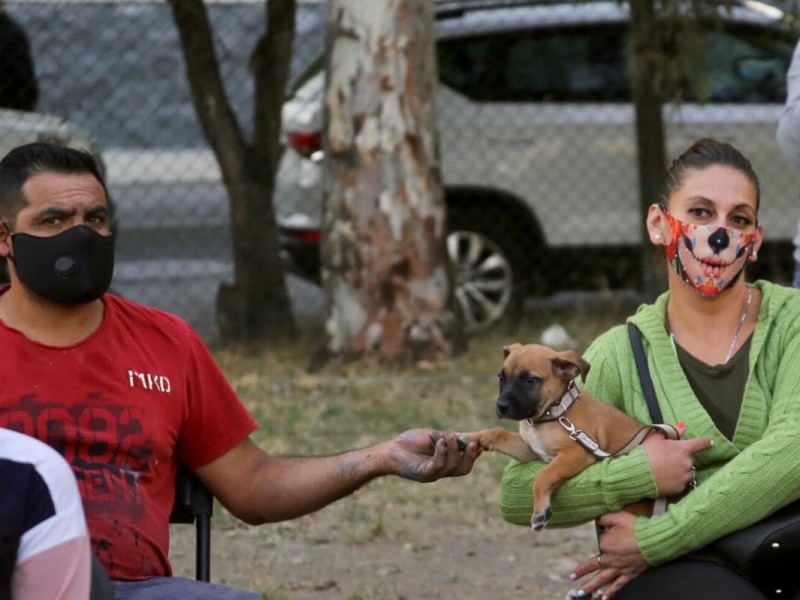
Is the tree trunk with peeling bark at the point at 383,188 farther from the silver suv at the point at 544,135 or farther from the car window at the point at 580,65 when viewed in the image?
the car window at the point at 580,65

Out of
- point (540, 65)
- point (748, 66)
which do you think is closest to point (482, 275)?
point (540, 65)

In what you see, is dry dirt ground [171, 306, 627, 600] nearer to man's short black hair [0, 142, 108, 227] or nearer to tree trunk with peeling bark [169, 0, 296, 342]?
tree trunk with peeling bark [169, 0, 296, 342]

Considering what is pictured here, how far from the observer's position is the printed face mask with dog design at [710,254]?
11.0 feet

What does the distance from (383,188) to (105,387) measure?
Answer: 471 cm

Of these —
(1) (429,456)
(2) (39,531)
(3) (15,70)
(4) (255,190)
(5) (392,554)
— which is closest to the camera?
(2) (39,531)

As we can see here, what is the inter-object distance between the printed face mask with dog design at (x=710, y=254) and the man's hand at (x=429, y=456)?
60 centimetres

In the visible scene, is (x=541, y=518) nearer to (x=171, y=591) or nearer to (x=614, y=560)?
(x=614, y=560)

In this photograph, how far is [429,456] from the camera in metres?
3.33

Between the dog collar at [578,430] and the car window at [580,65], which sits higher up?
the car window at [580,65]

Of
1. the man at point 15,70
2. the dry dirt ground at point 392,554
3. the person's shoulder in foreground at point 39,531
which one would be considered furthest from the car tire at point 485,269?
the person's shoulder in foreground at point 39,531

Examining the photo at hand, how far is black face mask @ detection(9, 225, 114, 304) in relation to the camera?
3188 mm

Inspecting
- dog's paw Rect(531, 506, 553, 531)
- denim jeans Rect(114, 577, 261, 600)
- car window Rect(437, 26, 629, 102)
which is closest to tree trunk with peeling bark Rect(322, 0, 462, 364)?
car window Rect(437, 26, 629, 102)

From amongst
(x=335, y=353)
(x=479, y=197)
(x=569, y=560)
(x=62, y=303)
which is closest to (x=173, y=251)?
(x=479, y=197)

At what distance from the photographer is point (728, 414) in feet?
10.9
